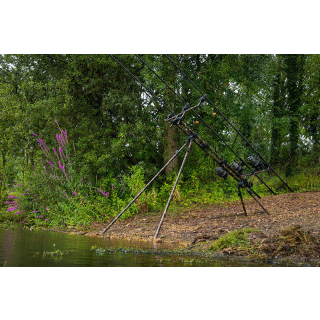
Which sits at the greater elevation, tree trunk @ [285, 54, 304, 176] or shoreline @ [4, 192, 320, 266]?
tree trunk @ [285, 54, 304, 176]

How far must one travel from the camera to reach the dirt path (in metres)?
7.89

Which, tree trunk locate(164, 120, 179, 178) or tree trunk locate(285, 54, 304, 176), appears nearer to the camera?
tree trunk locate(164, 120, 179, 178)

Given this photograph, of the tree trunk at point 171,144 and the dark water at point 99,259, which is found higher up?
the tree trunk at point 171,144

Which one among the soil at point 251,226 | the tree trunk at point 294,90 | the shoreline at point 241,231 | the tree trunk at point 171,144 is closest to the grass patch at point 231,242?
the shoreline at point 241,231

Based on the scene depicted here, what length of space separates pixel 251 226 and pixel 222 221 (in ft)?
4.32

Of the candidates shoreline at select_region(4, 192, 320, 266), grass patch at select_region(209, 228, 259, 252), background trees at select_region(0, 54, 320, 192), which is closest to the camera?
shoreline at select_region(4, 192, 320, 266)

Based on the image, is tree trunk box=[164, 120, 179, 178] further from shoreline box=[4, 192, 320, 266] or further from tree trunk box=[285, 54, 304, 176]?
tree trunk box=[285, 54, 304, 176]

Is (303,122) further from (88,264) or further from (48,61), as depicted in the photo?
(88,264)

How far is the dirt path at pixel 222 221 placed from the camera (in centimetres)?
789

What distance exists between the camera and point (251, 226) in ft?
27.7

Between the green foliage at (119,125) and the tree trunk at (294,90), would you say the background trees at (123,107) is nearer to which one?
the green foliage at (119,125)

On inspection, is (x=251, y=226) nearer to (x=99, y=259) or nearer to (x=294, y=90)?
(x=99, y=259)

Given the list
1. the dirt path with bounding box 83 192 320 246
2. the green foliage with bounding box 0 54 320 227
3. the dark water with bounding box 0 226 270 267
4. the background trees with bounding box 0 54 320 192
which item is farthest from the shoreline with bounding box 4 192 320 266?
the background trees with bounding box 0 54 320 192

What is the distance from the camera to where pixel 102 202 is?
12453mm
